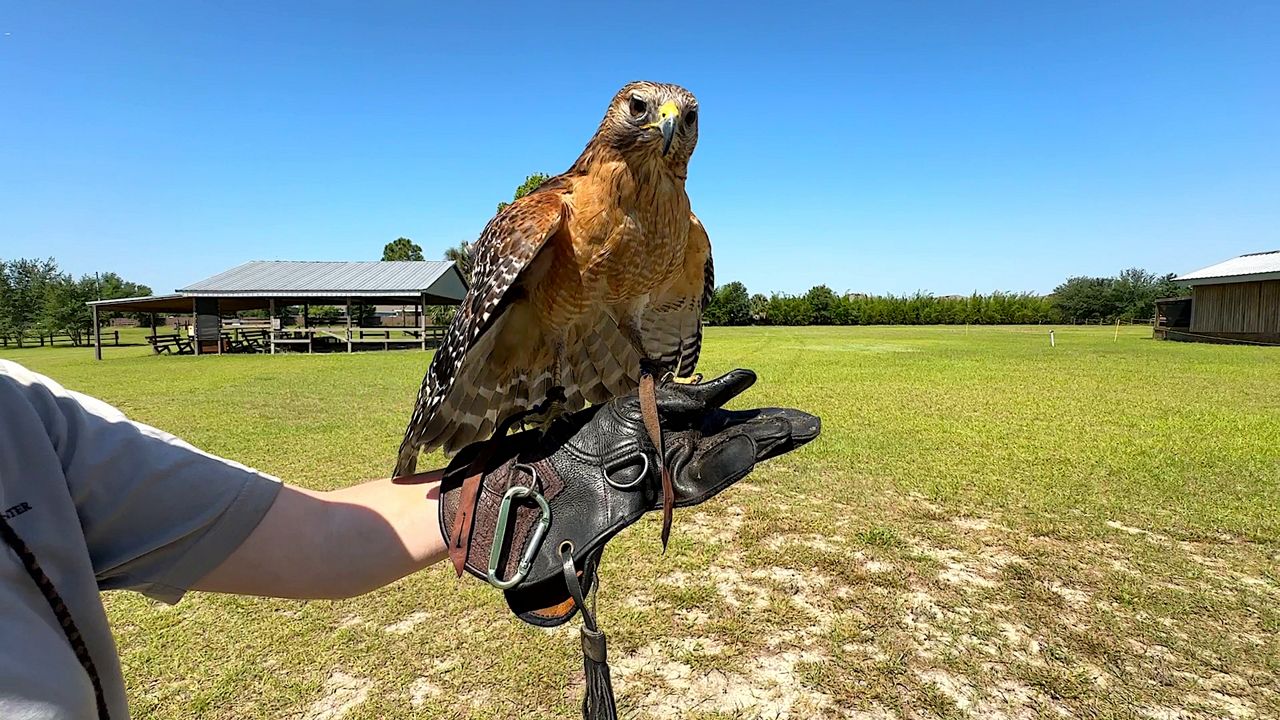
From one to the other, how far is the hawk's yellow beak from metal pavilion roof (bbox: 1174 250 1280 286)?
103 ft

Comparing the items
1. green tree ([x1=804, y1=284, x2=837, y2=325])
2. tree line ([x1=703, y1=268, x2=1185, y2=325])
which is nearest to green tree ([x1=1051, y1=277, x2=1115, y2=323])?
tree line ([x1=703, y1=268, x2=1185, y2=325])

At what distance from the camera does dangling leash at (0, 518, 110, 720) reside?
0.88 m

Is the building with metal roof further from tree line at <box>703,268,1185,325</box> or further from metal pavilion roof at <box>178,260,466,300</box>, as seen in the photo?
tree line at <box>703,268,1185,325</box>

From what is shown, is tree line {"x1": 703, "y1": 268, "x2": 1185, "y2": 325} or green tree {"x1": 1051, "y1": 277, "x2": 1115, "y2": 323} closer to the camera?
tree line {"x1": 703, "y1": 268, "x2": 1185, "y2": 325}

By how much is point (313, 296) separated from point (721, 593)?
26373mm

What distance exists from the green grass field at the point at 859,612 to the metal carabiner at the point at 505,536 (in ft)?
4.81

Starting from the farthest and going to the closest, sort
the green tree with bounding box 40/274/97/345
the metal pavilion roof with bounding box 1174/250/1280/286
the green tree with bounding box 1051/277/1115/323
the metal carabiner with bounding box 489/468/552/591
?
→ the green tree with bounding box 1051/277/1115/323 < the green tree with bounding box 40/274/97/345 < the metal pavilion roof with bounding box 1174/250/1280/286 < the metal carabiner with bounding box 489/468/552/591

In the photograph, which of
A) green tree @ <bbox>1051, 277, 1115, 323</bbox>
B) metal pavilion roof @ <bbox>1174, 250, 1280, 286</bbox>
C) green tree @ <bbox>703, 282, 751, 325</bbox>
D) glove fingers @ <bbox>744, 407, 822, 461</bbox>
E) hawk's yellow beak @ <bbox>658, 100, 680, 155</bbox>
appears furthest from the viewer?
green tree @ <bbox>1051, 277, 1115, 323</bbox>

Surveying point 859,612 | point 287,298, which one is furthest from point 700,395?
point 287,298

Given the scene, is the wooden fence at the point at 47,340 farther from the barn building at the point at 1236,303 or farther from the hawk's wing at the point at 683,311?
the barn building at the point at 1236,303

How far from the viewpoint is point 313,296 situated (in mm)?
25688

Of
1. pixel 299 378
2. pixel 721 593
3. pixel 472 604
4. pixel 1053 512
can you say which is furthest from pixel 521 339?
pixel 299 378

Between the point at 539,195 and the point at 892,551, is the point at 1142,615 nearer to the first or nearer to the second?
the point at 892,551

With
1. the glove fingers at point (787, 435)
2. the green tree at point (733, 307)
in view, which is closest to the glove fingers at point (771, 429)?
the glove fingers at point (787, 435)
